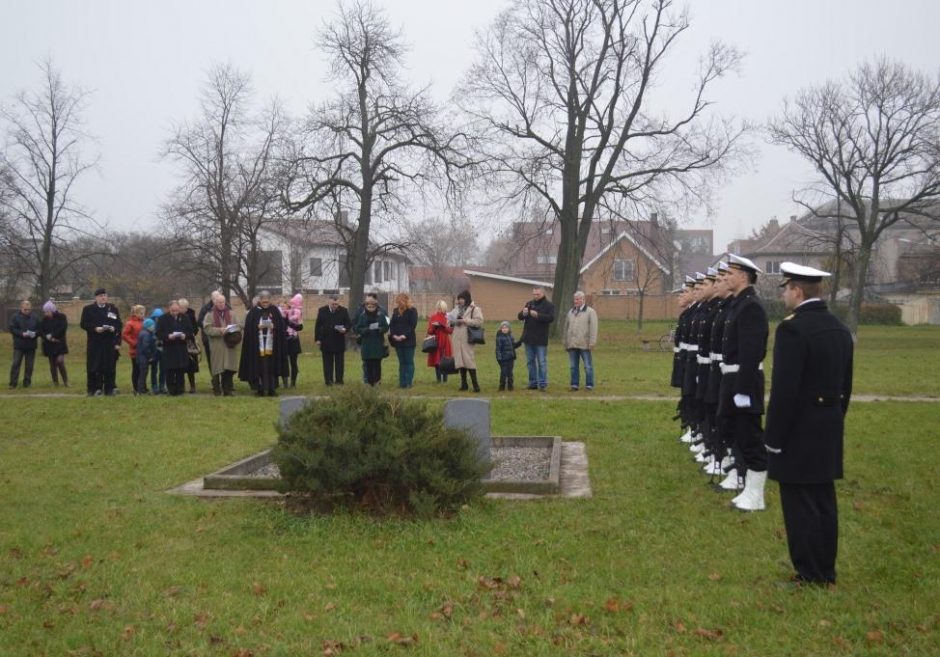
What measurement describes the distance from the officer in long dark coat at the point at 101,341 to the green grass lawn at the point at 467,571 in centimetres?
718

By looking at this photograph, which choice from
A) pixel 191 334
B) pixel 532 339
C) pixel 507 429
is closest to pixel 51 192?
pixel 191 334

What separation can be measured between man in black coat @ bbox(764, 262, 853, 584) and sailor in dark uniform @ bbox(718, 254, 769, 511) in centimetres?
156

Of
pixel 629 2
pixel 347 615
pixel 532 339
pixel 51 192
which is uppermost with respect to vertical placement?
pixel 629 2

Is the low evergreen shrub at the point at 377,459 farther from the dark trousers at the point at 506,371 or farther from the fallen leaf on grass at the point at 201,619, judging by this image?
the dark trousers at the point at 506,371

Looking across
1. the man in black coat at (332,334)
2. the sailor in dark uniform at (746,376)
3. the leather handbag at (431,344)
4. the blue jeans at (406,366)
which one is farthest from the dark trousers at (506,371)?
the sailor in dark uniform at (746,376)

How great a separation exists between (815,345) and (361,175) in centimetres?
2931

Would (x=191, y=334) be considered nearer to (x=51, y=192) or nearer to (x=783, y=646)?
(x=783, y=646)

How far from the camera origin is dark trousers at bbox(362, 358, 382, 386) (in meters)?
18.0

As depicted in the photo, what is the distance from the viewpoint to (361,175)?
3419cm

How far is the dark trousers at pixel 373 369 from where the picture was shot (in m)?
18.0

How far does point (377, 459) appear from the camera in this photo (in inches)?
304

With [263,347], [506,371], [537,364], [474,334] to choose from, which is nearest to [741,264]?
[474,334]

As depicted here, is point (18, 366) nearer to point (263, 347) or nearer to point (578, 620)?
point (263, 347)

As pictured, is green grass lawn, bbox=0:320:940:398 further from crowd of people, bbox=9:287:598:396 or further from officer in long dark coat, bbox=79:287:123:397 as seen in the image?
officer in long dark coat, bbox=79:287:123:397
